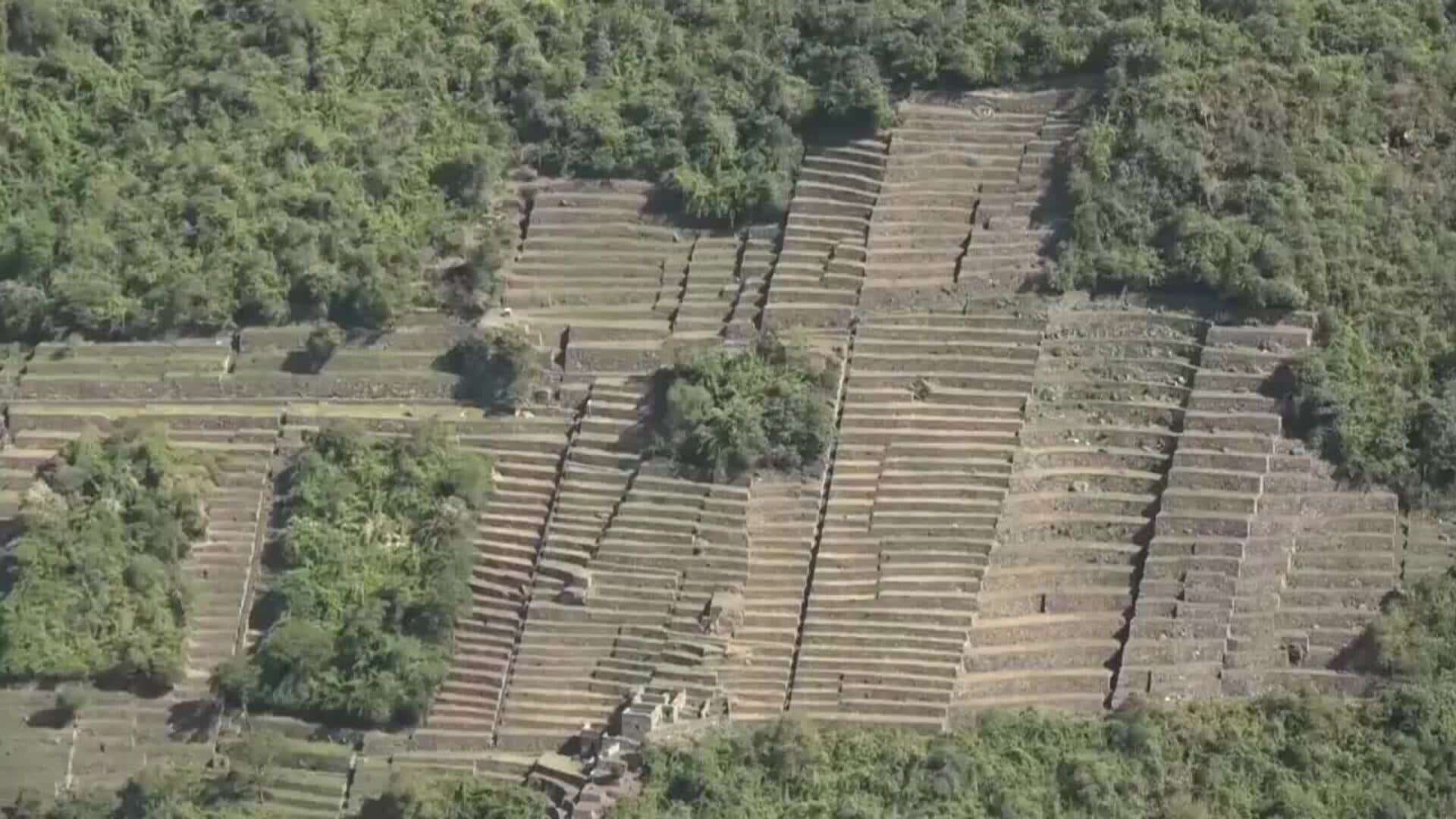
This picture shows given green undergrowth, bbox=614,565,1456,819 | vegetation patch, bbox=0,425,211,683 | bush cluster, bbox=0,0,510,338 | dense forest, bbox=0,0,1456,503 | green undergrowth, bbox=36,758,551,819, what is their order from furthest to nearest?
1. bush cluster, bbox=0,0,510,338
2. vegetation patch, bbox=0,425,211,683
3. dense forest, bbox=0,0,1456,503
4. green undergrowth, bbox=36,758,551,819
5. green undergrowth, bbox=614,565,1456,819

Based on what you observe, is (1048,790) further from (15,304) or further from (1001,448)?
(15,304)

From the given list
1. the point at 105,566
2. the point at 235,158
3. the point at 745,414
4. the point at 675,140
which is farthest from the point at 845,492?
the point at 235,158

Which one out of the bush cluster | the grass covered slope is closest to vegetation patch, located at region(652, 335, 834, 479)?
the grass covered slope

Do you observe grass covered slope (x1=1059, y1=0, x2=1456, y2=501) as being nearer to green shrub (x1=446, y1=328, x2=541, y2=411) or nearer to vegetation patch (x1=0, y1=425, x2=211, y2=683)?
green shrub (x1=446, y1=328, x2=541, y2=411)

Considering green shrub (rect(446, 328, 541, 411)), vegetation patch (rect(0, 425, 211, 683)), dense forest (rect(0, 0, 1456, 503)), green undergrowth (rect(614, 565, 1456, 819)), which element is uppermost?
dense forest (rect(0, 0, 1456, 503))

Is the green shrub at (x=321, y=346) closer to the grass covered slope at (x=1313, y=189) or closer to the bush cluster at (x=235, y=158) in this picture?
the bush cluster at (x=235, y=158)

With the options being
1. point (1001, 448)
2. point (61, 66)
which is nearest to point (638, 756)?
point (1001, 448)
